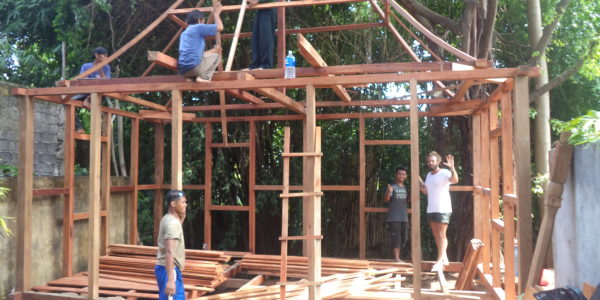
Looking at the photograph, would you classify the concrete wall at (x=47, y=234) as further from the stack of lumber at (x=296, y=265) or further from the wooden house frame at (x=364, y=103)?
the stack of lumber at (x=296, y=265)

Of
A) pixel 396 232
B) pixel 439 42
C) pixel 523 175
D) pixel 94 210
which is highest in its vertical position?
pixel 439 42

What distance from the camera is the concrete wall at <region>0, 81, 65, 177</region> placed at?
7.11m

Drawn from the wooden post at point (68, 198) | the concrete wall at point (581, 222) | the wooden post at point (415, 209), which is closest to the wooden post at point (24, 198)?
the wooden post at point (68, 198)

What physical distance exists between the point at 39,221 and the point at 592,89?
1017cm

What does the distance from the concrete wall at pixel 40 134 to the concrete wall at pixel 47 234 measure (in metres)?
0.89

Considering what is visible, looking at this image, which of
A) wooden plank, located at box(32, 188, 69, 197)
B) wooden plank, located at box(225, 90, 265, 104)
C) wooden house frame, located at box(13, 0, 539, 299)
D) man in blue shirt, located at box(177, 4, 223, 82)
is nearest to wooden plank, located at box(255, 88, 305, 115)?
wooden house frame, located at box(13, 0, 539, 299)

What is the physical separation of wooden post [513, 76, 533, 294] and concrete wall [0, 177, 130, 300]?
5.74 metres

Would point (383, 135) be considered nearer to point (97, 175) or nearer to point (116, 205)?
point (116, 205)

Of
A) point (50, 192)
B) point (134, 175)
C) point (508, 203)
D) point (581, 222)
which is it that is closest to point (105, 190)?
point (134, 175)

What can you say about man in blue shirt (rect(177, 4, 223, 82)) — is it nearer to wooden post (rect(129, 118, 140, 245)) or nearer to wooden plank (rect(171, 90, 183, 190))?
wooden plank (rect(171, 90, 183, 190))

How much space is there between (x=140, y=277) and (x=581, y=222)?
17.0ft

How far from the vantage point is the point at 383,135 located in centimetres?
966

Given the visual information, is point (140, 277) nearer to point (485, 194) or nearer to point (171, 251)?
point (171, 251)

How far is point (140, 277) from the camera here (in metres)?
6.47
